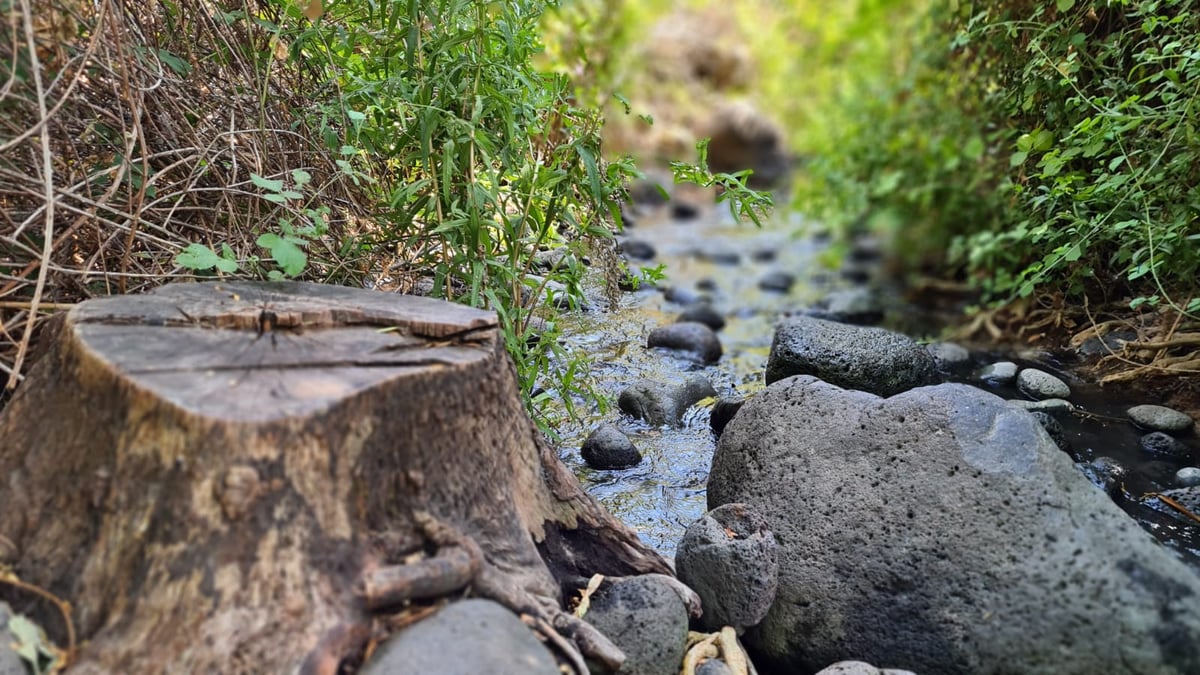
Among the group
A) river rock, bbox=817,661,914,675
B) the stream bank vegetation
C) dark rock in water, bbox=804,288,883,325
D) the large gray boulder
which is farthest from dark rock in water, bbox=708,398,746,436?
dark rock in water, bbox=804,288,883,325

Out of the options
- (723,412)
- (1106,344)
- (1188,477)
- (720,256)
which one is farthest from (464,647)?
(720,256)

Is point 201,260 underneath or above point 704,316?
underneath

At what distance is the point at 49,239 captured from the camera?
209 centimetres

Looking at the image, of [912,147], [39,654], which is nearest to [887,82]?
[912,147]

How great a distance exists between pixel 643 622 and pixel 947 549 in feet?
2.72

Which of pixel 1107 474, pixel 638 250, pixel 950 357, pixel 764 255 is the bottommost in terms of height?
pixel 1107 474

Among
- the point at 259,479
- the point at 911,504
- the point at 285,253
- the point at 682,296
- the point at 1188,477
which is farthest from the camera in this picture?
the point at 682,296

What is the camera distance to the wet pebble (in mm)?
3648

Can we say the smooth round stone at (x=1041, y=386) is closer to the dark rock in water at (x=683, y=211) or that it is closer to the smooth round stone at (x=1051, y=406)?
the smooth round stone at (x=1051, y=406)

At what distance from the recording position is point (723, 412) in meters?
3.46

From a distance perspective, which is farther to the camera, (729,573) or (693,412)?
(693,412)

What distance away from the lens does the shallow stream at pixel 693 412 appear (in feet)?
9.40

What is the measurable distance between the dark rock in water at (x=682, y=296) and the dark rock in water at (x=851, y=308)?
2.45 feet

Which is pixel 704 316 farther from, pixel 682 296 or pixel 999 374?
pixel 999 374
